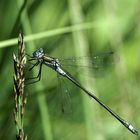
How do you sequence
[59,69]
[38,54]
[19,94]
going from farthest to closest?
1. [59,69]
2. [38,54]
3. [19,94]

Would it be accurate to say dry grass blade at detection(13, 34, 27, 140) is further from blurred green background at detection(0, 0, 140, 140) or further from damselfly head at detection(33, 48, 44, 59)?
damselfly head at detection(33, 48, 44, 59)

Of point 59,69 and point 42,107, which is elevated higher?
point 59,69

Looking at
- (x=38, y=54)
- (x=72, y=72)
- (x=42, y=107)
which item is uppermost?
(x=38, y=54)

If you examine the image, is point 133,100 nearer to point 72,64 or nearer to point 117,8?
point 72,64

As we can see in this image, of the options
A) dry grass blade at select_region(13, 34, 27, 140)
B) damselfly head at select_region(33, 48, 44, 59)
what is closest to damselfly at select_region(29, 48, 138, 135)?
damselfly head at select_region(33, 48, 44, 59)

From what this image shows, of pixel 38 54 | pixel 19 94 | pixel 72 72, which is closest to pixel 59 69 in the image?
pixel 72 72

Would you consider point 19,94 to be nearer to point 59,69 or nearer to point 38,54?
point 38,54

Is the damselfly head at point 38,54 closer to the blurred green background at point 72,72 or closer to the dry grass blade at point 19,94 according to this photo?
the blurred green background at point 72,72

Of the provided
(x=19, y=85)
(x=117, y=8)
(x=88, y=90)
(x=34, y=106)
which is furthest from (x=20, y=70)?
(x=117, y=8)
